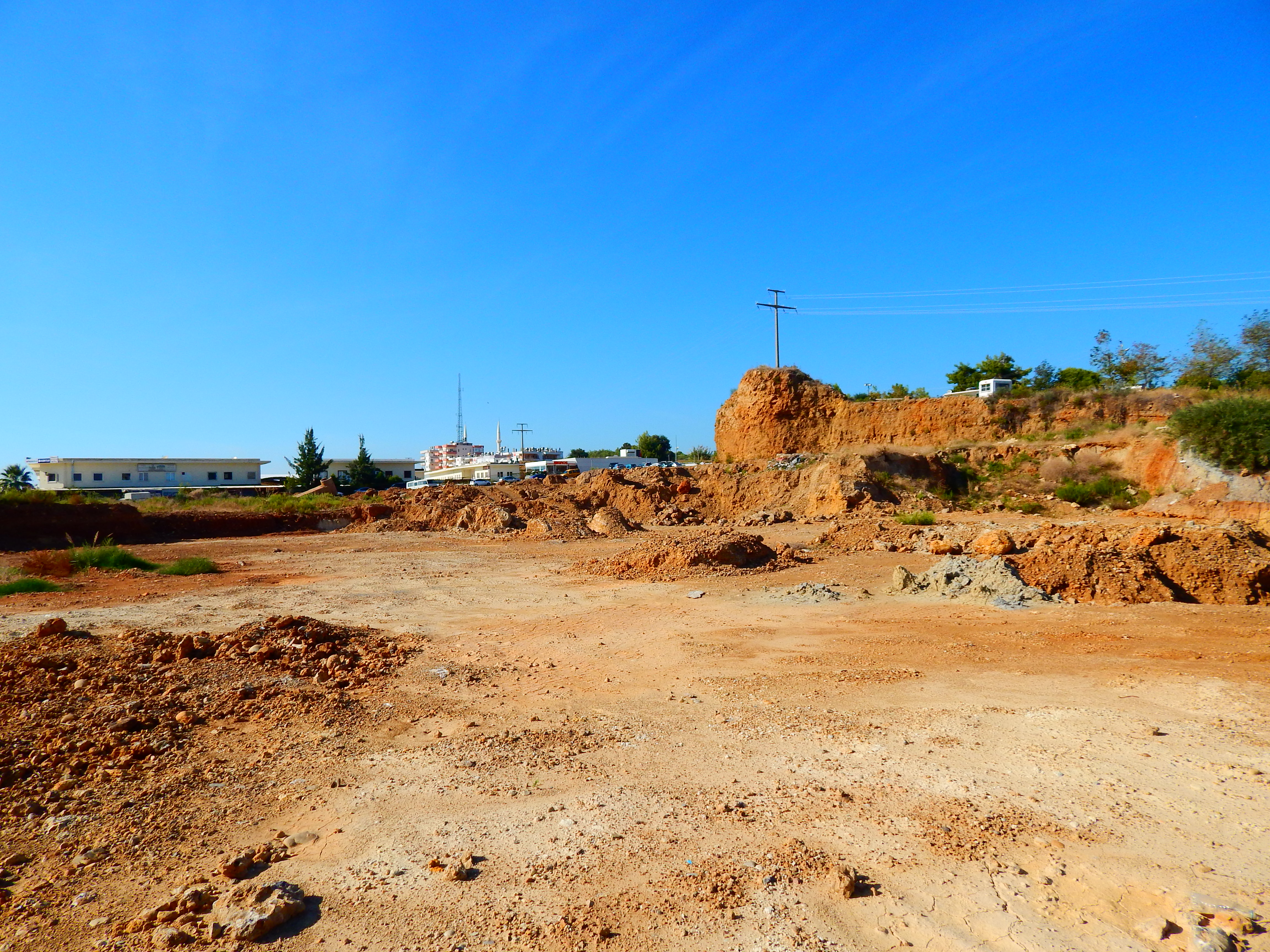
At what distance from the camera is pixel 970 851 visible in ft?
12.9

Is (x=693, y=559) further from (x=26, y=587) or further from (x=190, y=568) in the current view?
(x=26, y=587)

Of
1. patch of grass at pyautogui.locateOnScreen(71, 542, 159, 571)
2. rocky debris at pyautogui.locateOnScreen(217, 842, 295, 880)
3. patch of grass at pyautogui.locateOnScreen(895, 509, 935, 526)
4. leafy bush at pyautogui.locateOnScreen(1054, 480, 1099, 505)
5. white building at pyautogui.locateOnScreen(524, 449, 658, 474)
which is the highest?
white building at pyautogui.locateOnScreen(524, 449, 658, 474)

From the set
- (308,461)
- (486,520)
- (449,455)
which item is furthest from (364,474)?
(449,455)

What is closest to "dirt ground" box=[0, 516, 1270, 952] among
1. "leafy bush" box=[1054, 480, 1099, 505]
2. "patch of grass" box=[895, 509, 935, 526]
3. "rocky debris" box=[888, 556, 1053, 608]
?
"rocky debris" box=[888, 556, 1053, 608]

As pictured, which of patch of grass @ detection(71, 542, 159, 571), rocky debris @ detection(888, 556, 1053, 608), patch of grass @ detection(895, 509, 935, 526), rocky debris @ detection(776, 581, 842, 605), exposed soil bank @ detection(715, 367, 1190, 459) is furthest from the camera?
exposed soil bank @ detection(715, 367, 1190, 459)

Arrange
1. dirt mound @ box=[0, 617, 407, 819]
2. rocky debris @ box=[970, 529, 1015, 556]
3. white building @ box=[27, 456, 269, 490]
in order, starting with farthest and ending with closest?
1. white building @ box=[27, 456, 269, 490]
2. rocky debris @ box=[970, 529, 1015, 556]
3. dirt mound @ box=[0, 617, 407, 819]

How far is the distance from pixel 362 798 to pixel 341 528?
1057 inches

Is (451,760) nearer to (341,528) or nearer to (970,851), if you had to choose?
(970,851)

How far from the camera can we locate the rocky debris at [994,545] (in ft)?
47.1

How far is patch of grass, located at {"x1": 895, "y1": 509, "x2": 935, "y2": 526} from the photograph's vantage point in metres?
20.1

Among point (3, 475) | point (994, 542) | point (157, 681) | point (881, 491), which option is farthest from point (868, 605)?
point (3, 475)

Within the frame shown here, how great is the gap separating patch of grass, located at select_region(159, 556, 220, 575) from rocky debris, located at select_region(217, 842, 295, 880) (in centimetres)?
1495

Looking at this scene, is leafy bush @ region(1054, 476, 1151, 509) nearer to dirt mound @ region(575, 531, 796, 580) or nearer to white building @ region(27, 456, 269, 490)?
dirt mound @ region(575, 531, 796, 580)

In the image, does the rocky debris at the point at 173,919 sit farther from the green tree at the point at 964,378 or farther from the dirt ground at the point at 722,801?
the green tree at the point at 964,378
